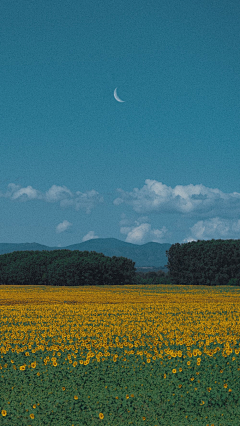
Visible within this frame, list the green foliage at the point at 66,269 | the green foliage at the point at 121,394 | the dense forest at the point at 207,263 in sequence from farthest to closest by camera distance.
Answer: the dense forest at the point at 207,263, the green foliage at the point at 66,269, the green foliage at the point at 121,394

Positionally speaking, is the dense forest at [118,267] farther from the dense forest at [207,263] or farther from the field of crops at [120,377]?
the field of crops at [120,377]

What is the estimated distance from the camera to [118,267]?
36.1 meters

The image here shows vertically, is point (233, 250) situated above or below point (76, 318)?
above

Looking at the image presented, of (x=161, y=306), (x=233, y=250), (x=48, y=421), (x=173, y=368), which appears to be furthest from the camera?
(x=233, y=250)

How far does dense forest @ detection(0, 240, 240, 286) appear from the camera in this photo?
35312 millimetres

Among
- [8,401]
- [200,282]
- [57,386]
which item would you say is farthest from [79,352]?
[200,282]

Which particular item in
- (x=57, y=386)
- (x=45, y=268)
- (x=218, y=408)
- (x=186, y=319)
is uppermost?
(x=45, y=268)

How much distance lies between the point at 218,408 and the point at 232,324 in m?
4.58

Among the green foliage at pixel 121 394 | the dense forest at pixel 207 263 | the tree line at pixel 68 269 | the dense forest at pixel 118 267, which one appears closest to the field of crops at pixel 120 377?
the green foliage at pixel 121 394

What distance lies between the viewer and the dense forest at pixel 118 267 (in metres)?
35.3

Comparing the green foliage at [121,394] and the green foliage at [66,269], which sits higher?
the green foliage at [66,269]

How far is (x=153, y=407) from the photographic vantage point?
23.6 feet

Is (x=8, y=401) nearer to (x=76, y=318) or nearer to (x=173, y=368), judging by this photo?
(x=173, y=368)

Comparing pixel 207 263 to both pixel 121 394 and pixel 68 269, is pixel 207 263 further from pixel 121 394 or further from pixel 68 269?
pixel 121 394
